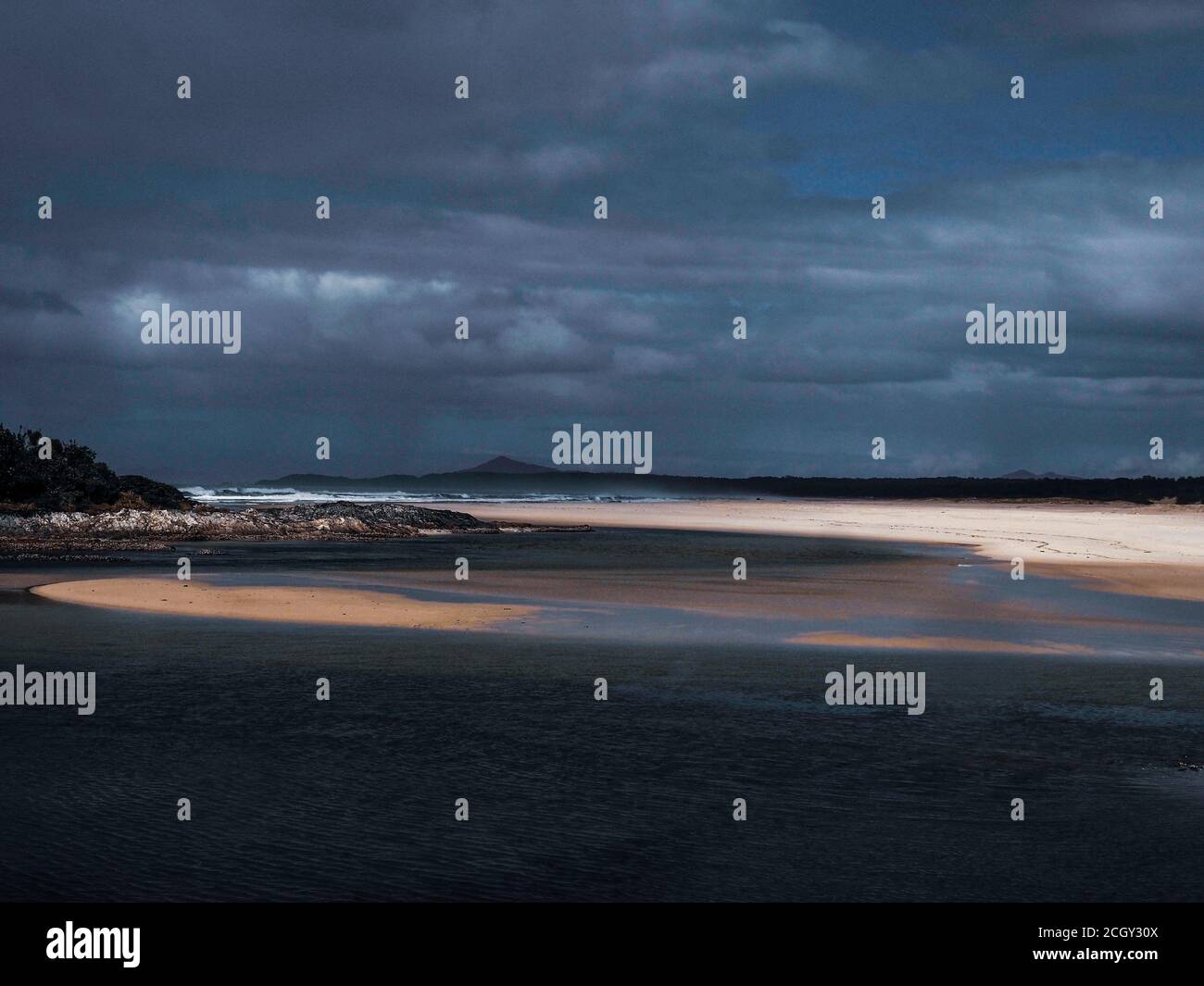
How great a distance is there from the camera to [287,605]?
27594 millimetres

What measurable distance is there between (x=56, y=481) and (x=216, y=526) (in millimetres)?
9769

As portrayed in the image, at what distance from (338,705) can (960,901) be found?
921cm

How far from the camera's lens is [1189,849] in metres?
9.91

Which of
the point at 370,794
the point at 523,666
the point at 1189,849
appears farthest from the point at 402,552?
the point at 1189,849

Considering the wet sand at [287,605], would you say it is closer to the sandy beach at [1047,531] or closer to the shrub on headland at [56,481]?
the sandy beach at [1047,531]

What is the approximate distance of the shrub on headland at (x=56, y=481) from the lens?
62.2 metres

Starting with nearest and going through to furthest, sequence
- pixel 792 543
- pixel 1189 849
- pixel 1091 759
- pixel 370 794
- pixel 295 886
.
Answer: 1. pixel 295 886
2. pixel 1189 849
3. pixel 370 794
4. pixel 1091 759
5. pixel 792 543

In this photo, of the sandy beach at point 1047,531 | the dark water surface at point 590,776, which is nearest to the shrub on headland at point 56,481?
the sandy beach at point 1047,531

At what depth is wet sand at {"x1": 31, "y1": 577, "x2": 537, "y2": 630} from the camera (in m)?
25.1

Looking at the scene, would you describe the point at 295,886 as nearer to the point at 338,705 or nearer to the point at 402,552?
the point at 338,705
